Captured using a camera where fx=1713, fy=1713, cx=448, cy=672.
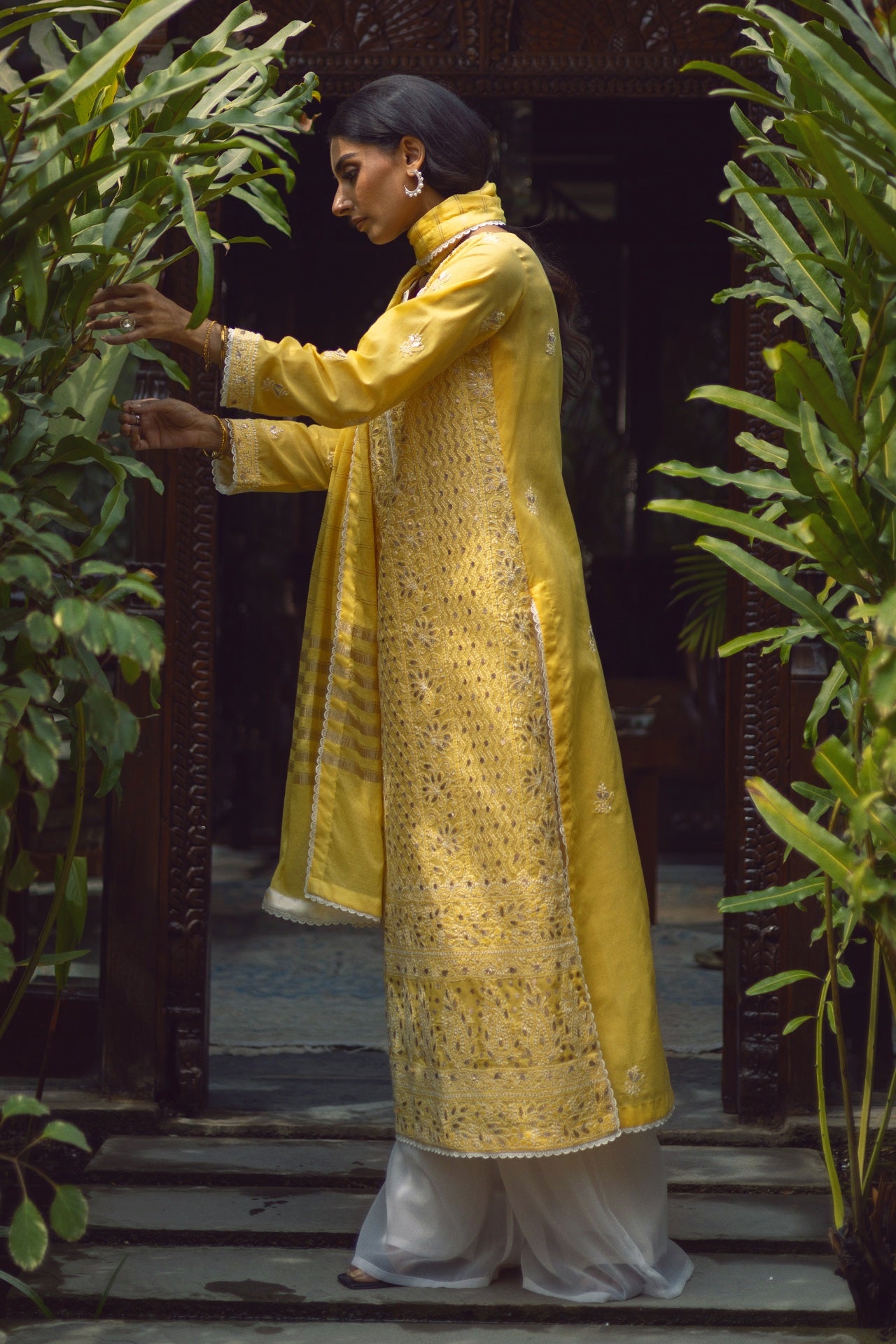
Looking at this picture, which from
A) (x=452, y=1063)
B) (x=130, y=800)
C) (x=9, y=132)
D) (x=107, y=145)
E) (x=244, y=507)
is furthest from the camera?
(x=244, y=507)

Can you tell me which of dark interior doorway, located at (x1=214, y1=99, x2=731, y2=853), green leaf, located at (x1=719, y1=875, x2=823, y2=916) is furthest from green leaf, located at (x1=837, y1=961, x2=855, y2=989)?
dark interior doorway, located at (x1=214, y1=99, x2=731, y2=853)

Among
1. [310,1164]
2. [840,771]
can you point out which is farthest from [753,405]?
[310,1164]

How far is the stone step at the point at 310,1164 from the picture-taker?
319 cm

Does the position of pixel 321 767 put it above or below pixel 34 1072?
above

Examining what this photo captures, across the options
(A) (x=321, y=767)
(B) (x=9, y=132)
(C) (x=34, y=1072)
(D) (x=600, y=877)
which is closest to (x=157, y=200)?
(B) (x=9, y=132)

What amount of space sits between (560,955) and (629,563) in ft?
17.1

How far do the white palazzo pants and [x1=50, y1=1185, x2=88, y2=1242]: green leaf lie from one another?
70 cm

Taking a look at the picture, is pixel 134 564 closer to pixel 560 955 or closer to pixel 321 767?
pixel 321 767

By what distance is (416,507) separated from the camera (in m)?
2.73

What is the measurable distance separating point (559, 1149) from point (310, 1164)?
85cm

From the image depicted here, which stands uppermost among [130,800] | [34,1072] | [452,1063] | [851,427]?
[851,427]

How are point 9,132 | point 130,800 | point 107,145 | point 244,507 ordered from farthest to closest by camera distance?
1. point 244,507
2. point 130,800
3. point 107,145
4. point 9,132

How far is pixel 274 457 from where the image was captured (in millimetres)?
2740

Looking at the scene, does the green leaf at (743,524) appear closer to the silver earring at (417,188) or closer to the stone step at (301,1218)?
the silver earring at (417,188)
